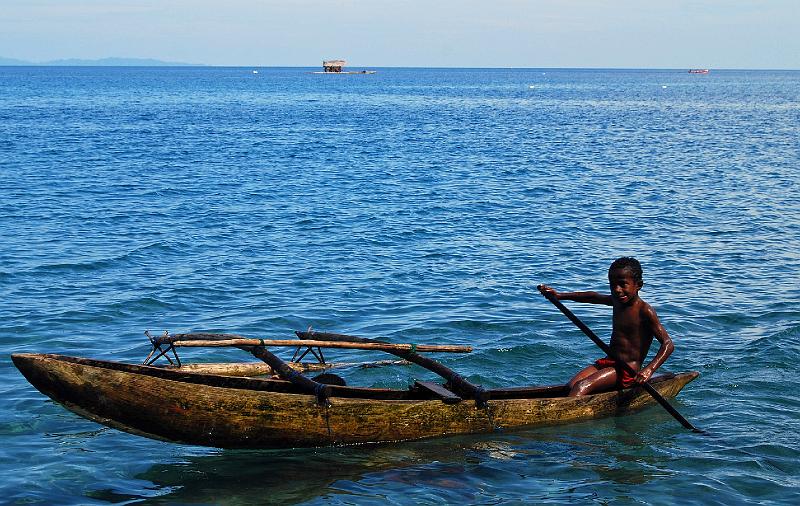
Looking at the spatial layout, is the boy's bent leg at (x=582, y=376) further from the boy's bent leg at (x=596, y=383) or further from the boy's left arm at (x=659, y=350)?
the boy's left arm at (x=659, y=350)

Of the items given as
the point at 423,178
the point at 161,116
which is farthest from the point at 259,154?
the point at 161,116

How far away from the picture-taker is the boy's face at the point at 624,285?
32.9 feet

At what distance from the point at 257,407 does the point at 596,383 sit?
3.95 metres

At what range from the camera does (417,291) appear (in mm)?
16531

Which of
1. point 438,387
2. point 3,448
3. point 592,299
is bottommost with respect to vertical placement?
point 3,448

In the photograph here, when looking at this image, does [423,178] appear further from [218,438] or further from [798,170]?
[218,438]

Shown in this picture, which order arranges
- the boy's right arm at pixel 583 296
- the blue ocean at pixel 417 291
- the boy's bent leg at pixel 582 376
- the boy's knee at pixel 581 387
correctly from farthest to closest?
the boy's right arm at pixel 583 296, the boy's bent leg at pixel 582 376, the boy's knee at pixel 581 387, the blue ocean at pixel 417 291

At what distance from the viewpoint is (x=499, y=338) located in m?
13.7

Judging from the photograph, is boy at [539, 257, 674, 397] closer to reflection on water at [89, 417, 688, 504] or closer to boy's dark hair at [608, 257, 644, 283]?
boy's dark hair at [608, 257, 644, 283]

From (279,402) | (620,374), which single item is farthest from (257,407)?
(620,374)

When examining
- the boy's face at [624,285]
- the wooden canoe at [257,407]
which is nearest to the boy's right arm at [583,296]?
the boy's face at [624,285]

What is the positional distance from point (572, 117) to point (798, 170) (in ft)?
128

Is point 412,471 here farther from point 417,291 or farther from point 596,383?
point 417,291

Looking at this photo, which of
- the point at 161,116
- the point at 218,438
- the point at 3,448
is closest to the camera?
the point at 218,438
